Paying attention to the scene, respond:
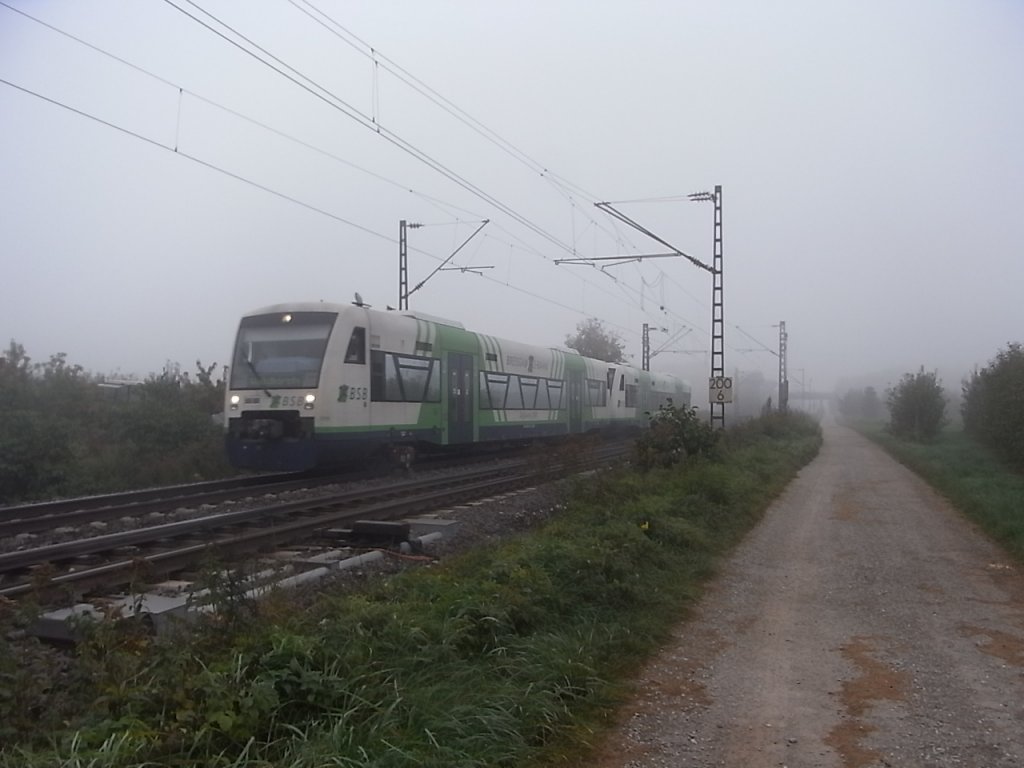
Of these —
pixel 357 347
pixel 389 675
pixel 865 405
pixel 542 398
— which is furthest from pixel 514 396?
pixel 865 405

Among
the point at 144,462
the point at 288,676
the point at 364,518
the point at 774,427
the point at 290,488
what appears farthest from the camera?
the point at 774,427

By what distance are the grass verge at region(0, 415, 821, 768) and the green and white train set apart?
27.4 feet

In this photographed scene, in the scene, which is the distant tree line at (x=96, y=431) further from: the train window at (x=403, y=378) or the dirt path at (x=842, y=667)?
the dirt path at (x=842, y=667)

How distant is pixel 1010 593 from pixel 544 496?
7422 millimetres

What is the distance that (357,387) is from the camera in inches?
668

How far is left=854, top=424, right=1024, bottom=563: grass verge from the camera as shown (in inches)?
493

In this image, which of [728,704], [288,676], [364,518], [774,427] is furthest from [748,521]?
[774,427]

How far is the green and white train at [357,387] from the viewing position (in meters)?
16.2

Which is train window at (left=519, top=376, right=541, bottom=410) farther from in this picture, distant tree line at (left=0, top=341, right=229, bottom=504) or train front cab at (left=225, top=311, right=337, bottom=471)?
train front cab at (left=225, top=311, right=337, bottom=471)

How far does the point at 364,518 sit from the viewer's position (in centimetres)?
1252

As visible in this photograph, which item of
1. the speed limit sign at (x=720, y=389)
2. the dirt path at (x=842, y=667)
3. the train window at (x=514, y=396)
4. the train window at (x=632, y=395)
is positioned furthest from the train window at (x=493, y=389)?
the train window at (x=632, y=395)

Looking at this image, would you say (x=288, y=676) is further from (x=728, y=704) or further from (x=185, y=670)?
(x=728, y=704)

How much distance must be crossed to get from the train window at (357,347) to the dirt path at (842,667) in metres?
8.24

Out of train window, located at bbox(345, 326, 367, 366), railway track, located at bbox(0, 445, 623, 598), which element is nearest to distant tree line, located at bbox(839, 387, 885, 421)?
train window, located at bbox(345, 326, 367, 366)
